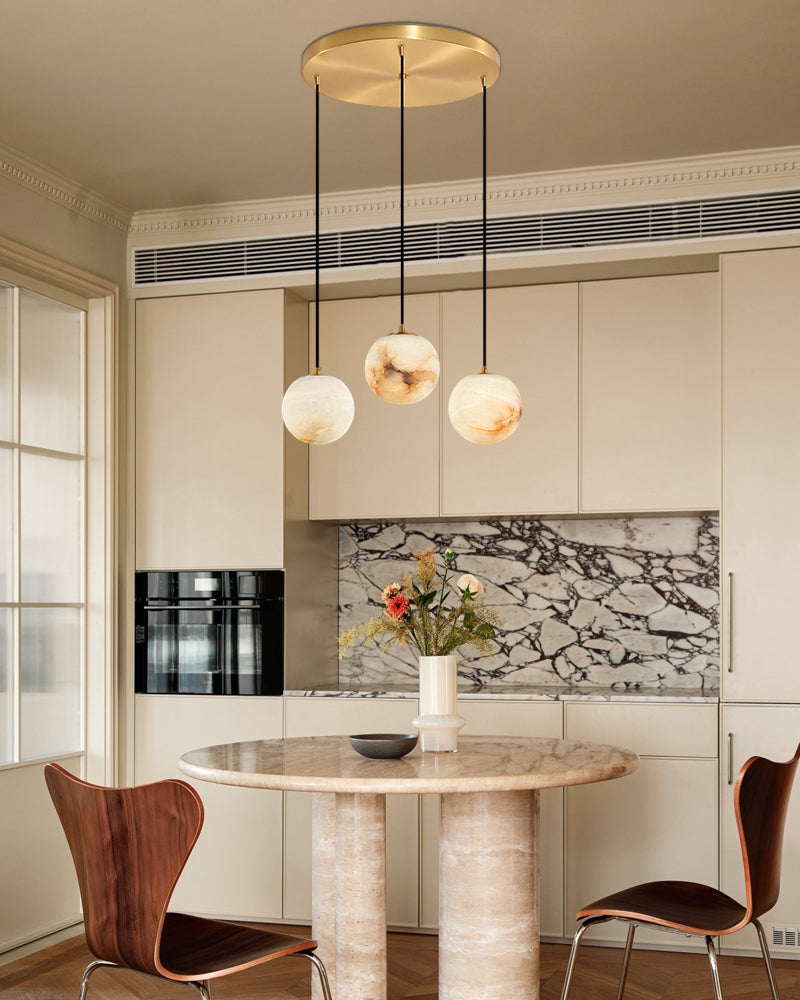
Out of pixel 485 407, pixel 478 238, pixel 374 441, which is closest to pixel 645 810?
pixel 374 441

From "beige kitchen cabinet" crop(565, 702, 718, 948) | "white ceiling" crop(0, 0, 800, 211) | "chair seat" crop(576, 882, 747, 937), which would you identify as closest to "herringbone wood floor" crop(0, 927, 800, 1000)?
"beige kitchen cabinet" crop(565, 702, 718, 948)

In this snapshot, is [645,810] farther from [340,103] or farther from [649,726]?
[340,103]

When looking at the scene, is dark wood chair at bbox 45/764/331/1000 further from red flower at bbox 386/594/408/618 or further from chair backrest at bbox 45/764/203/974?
red flower at bbox 386/594/408/618

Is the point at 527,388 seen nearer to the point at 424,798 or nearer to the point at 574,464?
the point at 574,464

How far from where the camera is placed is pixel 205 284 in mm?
4613

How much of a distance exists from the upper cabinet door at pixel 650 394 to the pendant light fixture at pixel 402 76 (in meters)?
1.37

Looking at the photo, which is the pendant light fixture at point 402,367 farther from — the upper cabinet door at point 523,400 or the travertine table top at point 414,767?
the upper cabinet door at point 523,400

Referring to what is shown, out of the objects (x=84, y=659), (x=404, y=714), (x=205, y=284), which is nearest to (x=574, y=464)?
(x=404, y=714)

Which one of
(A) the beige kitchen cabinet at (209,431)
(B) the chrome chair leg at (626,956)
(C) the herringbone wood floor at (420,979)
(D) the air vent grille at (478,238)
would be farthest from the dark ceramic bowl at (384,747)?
(D) the air vent grille at (478,238)

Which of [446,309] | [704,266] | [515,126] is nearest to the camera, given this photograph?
[515,126]

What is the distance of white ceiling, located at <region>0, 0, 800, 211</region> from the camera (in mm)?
3043

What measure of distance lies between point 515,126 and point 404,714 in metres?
2.12

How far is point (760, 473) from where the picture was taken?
13.2 ft

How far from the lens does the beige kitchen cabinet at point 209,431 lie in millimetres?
4496
